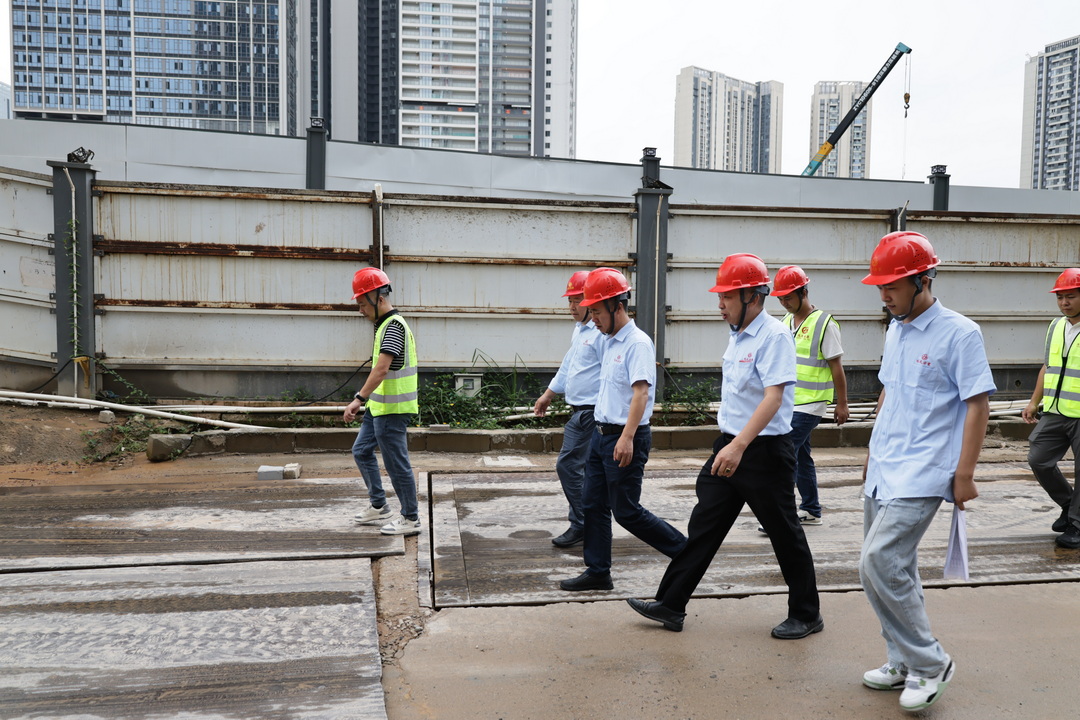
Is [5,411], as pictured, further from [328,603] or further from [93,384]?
[328,603]

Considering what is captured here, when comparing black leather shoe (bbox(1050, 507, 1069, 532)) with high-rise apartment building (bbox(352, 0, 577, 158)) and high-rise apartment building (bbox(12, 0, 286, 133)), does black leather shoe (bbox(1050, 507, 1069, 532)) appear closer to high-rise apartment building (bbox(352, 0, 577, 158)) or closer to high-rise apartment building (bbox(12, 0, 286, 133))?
high-rise apartment building (bbox(352, 0, 577, 158))

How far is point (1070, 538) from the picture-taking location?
5840 millimetres

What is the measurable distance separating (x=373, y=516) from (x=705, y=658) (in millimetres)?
3113

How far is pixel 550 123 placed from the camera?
164 meters

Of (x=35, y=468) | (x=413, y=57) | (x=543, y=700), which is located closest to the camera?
(x=543, y=700)

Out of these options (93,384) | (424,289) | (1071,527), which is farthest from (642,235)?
(93,384)

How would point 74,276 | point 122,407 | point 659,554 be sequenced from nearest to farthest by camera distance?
point 659,554 → point 122,407 → point 74,276

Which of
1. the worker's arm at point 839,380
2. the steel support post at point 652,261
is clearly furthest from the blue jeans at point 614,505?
the steel support post at point 652,261

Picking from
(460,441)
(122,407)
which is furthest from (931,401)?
(122,407)

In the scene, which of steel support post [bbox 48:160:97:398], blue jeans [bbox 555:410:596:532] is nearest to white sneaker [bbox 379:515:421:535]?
blue jeans [bbox 555:410:596:532]

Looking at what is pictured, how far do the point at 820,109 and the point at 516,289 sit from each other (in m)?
96.6

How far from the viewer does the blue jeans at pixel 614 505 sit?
457 centimetres

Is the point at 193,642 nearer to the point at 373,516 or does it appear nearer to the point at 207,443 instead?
the point at 373,516

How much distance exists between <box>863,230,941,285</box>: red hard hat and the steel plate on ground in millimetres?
2156
